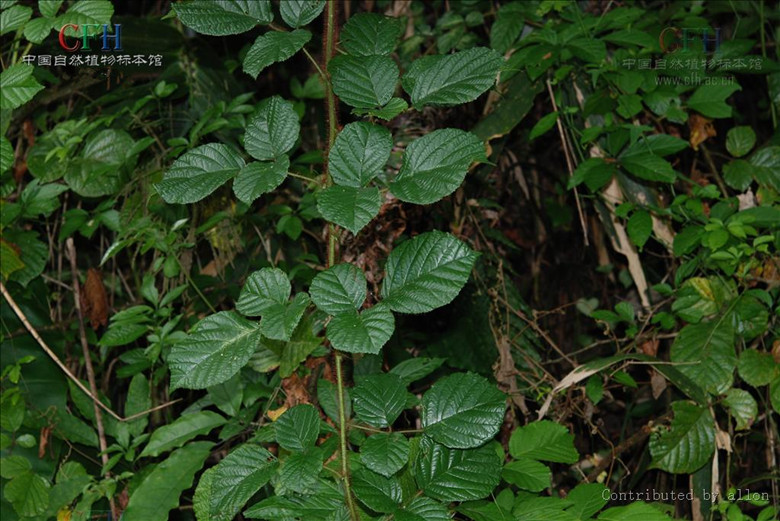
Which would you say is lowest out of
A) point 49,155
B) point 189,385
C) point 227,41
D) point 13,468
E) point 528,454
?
point 13,468

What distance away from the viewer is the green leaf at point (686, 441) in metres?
1.40

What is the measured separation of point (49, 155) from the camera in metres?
1.59

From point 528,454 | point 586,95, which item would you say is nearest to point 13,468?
point 528,454

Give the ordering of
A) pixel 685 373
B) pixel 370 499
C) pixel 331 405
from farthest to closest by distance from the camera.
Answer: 1. pixel 685 373
2. pixel 331 405
3. pixel 370 499

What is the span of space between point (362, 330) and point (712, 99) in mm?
1051

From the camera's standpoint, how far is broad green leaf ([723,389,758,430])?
55.3 inches

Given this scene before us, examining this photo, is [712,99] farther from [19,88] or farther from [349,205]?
[19,88]

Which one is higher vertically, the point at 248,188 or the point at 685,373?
the point at 248,188

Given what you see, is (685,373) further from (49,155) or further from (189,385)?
(49,155)

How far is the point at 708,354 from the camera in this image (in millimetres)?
1419

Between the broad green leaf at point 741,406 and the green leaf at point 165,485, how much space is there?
3.10 ft

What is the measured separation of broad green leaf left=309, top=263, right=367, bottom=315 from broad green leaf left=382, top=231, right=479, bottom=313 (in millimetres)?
36

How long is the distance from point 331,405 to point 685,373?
0.68m

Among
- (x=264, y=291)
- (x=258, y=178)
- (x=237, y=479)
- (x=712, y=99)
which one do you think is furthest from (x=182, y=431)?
(x=712, y=99)
